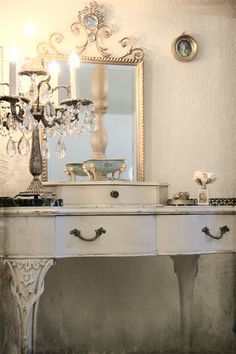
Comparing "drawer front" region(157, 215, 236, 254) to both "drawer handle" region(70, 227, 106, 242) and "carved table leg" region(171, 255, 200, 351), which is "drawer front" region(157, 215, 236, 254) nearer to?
"drawer handle" region(70, 227, 106, 242)

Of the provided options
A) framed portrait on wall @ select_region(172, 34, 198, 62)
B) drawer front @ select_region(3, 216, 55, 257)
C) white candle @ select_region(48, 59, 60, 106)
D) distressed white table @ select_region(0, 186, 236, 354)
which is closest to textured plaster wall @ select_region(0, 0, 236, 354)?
framed portrait on wall @ select_region(172, 34, 198, 62)

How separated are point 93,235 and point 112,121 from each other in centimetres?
61

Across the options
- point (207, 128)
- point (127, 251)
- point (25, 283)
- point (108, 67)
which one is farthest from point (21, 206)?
point (207, 128)

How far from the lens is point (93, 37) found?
1804mm

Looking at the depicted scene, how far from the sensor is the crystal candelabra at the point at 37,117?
144 cm

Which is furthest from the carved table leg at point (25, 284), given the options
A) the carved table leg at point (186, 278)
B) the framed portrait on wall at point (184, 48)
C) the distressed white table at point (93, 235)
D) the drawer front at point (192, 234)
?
the framed portrait on wall at point (184, 48)

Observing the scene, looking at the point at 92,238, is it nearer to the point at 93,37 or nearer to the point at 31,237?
the point at 31,237

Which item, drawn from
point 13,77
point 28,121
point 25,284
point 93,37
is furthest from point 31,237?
point 93,37

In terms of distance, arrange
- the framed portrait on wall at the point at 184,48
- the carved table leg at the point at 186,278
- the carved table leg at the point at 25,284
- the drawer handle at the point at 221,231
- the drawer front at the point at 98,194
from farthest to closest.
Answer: the framed portrait on wall at the point at 184,48, the carved table leg at the point at 186,278, the drawer front at the point at 98,194, the drawer handle at the point at 221,231, the carved table leg at the point at 25,284

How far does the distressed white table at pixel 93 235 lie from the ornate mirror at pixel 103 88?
1.47 feet

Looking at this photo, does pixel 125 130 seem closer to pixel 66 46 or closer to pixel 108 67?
pixel 108 67

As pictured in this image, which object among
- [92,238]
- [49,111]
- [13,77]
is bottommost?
[92,238]

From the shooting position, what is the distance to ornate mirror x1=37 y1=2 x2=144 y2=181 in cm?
175

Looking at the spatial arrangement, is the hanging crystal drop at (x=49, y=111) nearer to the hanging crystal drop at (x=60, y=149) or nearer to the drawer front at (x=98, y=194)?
the hanging crystal drop at (x=60, y=149)
